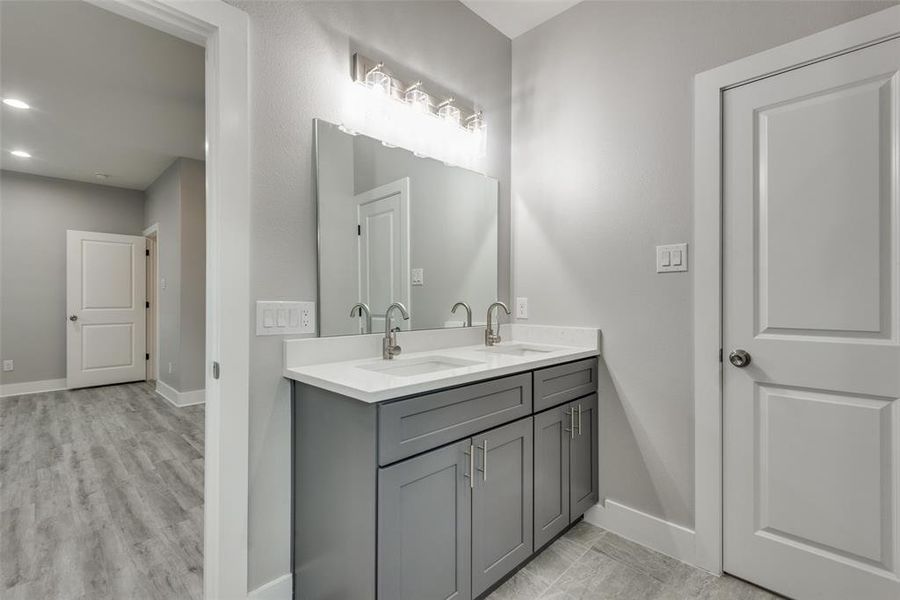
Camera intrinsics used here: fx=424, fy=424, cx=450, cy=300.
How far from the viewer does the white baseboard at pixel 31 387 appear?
4.91 m

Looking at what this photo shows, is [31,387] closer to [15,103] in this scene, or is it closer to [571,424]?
[15,103]

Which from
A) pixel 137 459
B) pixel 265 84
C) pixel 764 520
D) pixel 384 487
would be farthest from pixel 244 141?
pixel 137 459

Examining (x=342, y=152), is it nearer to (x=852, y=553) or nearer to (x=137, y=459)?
(x=852, y=553)

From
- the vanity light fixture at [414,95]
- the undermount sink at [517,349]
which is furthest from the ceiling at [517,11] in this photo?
the undermount sink at [517,349]

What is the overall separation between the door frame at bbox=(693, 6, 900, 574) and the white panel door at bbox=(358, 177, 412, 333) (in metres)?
1.26

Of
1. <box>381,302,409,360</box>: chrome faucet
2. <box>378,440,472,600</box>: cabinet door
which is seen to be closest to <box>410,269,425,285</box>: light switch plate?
<box>381,302,409,360</box>: chrome faucet

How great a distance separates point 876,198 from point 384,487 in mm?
1859

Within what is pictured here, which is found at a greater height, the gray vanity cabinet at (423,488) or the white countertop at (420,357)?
the white countertop at (420,357)

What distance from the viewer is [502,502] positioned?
1.55 metres

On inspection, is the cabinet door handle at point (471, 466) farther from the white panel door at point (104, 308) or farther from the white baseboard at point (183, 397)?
the white panel door at point (104, 308)

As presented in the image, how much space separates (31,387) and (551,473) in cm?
634

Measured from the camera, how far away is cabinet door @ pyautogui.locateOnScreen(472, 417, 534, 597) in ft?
4.80

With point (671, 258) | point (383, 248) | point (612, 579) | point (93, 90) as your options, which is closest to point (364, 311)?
point (383, 248)

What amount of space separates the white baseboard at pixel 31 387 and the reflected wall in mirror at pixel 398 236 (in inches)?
225
